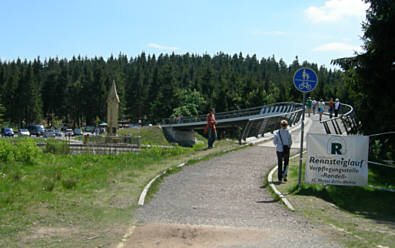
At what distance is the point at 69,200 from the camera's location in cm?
862

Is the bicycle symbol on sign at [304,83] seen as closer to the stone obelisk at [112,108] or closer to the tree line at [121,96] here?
the stone obelisk at [112,108]

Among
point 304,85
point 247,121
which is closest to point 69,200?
point 304,85

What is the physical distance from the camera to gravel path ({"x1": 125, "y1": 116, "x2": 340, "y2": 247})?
5961mm

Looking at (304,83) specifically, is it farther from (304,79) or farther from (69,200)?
(69,200)

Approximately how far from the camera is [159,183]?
36.6 feet

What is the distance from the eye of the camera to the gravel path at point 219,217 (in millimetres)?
5961

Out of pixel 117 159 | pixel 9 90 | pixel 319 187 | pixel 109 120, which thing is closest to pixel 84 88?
pixel 9 90

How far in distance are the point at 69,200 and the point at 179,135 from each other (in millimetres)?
53664

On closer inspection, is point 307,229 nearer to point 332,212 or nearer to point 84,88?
point 332,212

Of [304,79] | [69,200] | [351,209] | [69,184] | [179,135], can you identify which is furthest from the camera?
[179,135]

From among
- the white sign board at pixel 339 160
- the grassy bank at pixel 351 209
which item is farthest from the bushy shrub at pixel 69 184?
Answer: the white sign board at pixel 339 160

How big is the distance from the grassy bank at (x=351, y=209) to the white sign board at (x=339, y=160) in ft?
0.89

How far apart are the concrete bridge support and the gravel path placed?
158 feet

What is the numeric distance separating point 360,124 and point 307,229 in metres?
10.2
